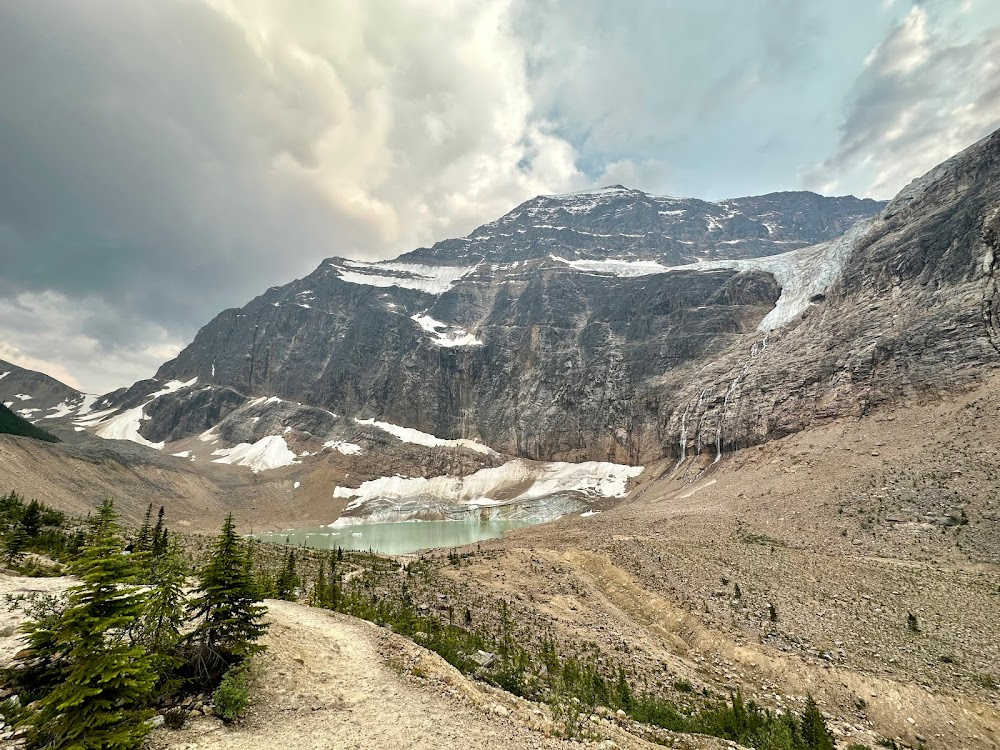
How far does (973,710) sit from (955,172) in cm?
8509

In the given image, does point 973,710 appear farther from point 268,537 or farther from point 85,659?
point 268,537

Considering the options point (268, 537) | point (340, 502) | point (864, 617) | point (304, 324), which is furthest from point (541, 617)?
point (304, 324)

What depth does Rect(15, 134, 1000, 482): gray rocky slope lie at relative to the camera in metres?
56.2

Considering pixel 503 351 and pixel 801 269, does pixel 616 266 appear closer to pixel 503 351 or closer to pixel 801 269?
pixel 503 351

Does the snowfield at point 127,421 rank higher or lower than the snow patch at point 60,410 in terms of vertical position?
lower

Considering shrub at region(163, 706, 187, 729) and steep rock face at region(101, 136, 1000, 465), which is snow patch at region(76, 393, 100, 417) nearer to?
steep rock face at region(101, 136, 1000, 465)

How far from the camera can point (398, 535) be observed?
72938mm

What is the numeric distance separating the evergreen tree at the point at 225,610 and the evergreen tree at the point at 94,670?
2.59m

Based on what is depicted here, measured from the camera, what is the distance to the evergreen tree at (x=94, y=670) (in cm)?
570

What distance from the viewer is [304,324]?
171 metres

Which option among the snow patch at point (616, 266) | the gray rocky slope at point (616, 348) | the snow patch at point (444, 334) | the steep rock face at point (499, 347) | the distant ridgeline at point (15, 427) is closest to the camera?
the gray rocky slope at point (616, 348)

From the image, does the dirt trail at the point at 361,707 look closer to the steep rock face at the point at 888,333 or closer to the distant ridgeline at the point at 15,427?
the steep rock face at the point at 888,333

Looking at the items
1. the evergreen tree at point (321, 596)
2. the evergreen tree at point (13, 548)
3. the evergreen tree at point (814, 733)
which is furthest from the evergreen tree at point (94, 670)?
the evergreen tree at point (13, 548)

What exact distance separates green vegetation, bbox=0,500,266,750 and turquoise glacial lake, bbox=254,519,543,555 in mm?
50615
